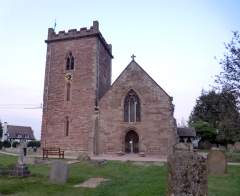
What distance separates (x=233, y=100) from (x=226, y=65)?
2.74m

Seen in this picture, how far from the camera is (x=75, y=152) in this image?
30.6 m

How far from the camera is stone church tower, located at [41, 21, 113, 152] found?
31.2 m

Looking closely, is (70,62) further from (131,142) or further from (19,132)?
(19,132)

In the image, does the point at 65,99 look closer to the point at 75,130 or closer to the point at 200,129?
the point at 75,130

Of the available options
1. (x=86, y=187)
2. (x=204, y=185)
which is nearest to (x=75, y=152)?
(x=86, y=187)

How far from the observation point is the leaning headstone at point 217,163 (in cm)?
1534

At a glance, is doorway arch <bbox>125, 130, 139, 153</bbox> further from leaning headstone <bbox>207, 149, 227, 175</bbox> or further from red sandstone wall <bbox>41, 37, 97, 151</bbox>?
leaning headstone <bbox>207, 149, 227, 175</bbox>

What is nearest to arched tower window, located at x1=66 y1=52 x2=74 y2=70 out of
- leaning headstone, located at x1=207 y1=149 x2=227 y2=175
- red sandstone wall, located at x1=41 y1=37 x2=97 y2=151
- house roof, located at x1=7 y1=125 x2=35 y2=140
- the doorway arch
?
red sandstone wall, located at x1=41 y1=37 x2=97 y2=151

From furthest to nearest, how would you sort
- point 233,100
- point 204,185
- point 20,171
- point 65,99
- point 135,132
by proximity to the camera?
1. point 65,99
2. point 135,132
3. point 233,100
4. point 20,171
5. point 204,185

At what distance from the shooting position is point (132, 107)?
1198 inches

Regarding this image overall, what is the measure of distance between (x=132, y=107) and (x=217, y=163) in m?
15.5

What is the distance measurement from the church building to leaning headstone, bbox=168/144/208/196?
22708mm

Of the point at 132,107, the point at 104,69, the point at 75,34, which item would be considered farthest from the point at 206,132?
the point at 75,34

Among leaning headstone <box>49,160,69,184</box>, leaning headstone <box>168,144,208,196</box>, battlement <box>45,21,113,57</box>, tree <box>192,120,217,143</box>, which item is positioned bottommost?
leaning headstone <box>49,160,69,184</box>
